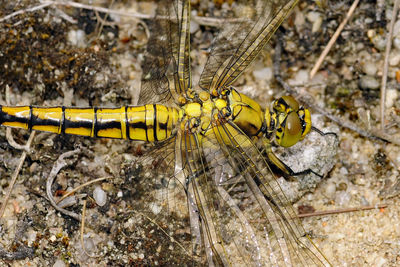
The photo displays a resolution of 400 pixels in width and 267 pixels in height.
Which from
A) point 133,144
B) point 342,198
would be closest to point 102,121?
point 133,144

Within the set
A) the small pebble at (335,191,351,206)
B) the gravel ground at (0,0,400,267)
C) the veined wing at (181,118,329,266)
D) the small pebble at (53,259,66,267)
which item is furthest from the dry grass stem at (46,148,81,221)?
the small pebble at (335,191,351,206)

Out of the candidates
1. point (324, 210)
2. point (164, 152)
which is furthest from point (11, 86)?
point (324, 210)

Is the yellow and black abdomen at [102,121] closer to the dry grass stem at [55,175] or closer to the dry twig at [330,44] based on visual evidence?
the dry grass stem at [55,175]

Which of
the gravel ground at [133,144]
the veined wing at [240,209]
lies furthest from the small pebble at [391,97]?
the veined wing at [240,209]

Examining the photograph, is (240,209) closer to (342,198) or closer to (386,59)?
(342,198)

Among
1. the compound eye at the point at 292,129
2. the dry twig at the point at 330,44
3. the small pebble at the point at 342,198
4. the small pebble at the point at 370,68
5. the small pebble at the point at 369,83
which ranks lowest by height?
the small pebble at the point at 342,198

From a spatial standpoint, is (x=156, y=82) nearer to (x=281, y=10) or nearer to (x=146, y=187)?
(x=146, y=187)

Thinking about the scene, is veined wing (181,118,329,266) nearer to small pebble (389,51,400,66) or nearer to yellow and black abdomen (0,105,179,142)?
yellow and black abdomen (0,105,179,142)
